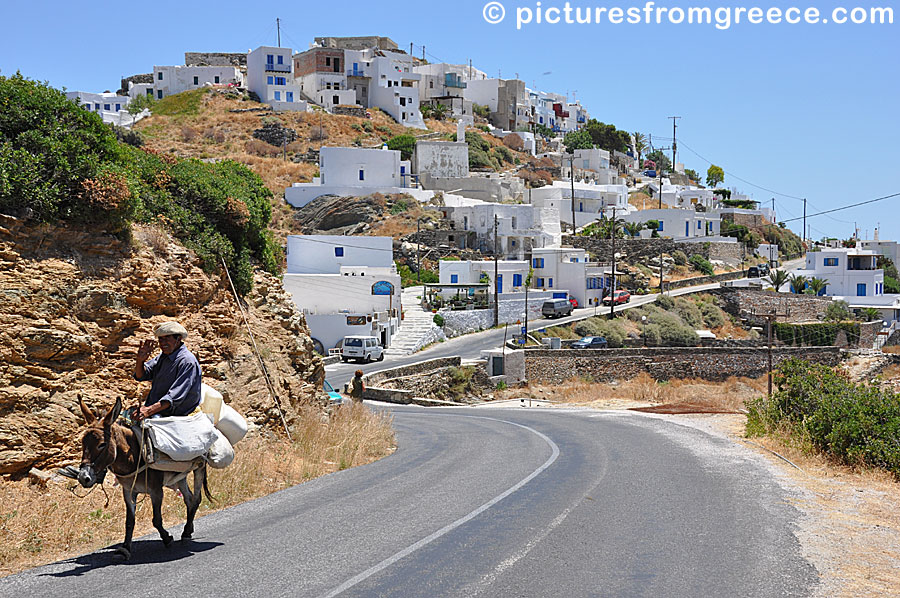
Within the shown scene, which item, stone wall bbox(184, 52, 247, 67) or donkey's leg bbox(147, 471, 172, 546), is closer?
donkey's leg bbox(147, 471, 172, 546)

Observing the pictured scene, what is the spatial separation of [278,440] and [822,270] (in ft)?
260

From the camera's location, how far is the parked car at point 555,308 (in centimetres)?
6450

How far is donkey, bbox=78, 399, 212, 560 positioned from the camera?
669 cm

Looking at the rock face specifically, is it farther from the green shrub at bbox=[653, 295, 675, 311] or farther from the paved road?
the green shrub at bbox=[653, 295, 675, 311]

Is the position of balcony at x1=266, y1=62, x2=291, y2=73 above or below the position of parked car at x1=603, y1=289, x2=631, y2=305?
above

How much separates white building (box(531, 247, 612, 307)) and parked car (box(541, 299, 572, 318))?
536cm

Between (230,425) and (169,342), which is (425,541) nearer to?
(230,425)

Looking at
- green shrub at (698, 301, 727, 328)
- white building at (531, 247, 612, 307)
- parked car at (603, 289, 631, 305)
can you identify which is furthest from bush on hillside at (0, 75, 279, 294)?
green shrub at (698, 301, 727, 328)

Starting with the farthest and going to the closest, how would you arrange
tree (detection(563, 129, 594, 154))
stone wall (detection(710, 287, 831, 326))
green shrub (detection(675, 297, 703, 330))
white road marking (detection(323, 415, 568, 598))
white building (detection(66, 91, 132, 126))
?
1. tree (detection(563, 129, 594, 154))
2. white building (detection(66, 91, 132, 126))
3. stone wall (detection(710, 287, 831, 326))
4. green shrub (detection(675, 297, 703, 330))
5. white road marking (detection(323, 415, 568, 598))

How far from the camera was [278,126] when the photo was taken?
4267 inches

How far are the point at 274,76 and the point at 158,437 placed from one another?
4599 inches

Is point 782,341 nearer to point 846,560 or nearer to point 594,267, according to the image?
point 594,267

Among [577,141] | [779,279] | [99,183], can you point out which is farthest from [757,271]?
[99,183]

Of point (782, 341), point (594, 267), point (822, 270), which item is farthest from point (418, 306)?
point (822, 270)
